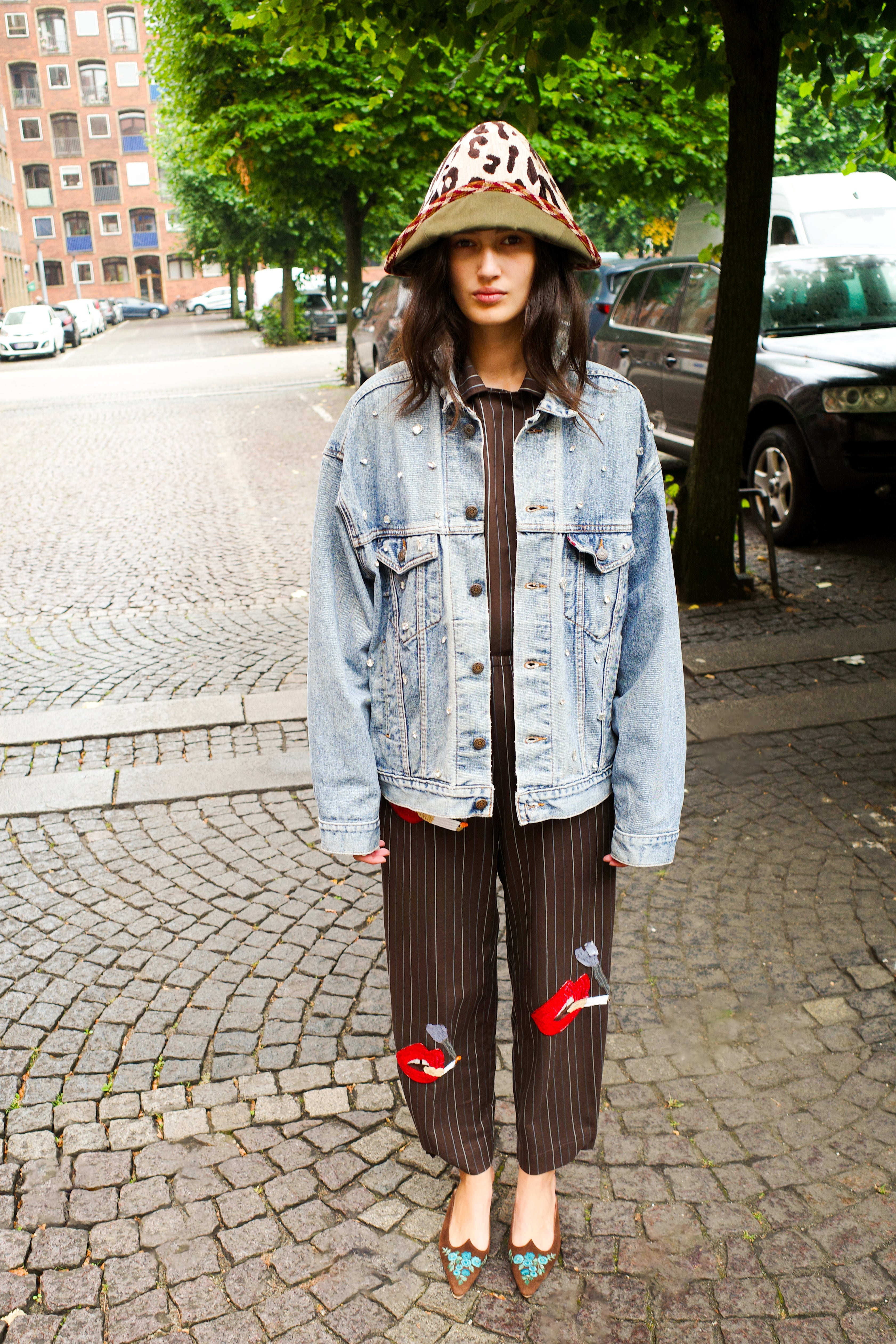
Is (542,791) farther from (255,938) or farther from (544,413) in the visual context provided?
(255,938)

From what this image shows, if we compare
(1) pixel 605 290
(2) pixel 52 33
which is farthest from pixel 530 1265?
(2) pixel 52 33

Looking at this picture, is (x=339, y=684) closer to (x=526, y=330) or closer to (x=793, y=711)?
(x=526, y=330)

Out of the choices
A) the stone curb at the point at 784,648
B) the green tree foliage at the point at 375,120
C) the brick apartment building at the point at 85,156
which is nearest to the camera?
the stone curb at the point at 784,648

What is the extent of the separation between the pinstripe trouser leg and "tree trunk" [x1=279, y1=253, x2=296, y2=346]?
33.1m

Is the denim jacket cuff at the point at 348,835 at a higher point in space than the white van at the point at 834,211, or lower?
lower

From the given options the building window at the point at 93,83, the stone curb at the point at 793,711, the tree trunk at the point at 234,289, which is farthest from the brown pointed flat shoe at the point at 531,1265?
the building window at the point at 93,83

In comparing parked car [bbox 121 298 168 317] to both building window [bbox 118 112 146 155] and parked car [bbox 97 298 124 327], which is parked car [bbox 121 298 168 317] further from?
building window [bbox 118 112 146 155]

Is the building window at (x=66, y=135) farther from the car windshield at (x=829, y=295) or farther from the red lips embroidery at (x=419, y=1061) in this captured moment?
the red lips embroidery at (x=419, y=1061)

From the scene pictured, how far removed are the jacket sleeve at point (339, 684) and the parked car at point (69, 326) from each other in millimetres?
37761

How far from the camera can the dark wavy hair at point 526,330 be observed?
77.9 inches

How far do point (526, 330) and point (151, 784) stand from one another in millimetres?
3186

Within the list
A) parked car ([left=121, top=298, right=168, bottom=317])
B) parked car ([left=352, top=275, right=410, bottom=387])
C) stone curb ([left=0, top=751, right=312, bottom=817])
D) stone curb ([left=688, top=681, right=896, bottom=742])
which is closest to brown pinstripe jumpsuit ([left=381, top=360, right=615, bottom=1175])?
stone curb ([left=0, top=751, right=312, bottom=817])

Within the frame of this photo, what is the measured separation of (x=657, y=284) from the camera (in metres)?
10.1

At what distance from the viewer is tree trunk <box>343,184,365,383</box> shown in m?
18.5
